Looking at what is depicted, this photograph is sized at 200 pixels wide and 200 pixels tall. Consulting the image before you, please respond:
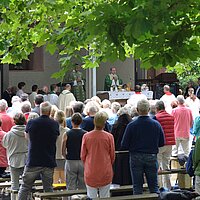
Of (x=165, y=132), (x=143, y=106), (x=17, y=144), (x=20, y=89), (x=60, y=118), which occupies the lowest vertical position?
(x=17, y=144)

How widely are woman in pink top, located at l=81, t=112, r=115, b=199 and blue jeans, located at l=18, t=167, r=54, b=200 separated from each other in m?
0.80

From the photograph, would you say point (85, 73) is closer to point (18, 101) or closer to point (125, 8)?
point (18, 101)

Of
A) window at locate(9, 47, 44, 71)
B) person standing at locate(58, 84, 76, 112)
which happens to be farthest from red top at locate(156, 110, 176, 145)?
window at locate(9, 47, 44, 71)

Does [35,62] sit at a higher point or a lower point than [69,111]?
higher

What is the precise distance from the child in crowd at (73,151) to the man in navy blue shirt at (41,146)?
8.4 inches

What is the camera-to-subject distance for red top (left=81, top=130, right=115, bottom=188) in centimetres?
955

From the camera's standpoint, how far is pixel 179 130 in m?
15.2

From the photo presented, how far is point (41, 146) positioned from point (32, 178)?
1.83 feet

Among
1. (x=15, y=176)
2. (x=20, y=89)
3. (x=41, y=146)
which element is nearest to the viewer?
(x=41, y=146)

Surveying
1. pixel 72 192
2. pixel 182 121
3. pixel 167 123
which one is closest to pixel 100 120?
pixel 72 192

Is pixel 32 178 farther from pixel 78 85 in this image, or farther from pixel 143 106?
pixel 78 85

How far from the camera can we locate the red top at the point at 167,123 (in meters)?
12.3

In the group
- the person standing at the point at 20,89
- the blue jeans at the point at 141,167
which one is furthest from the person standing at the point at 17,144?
the person standing at the point at 20,89

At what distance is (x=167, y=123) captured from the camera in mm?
12344
